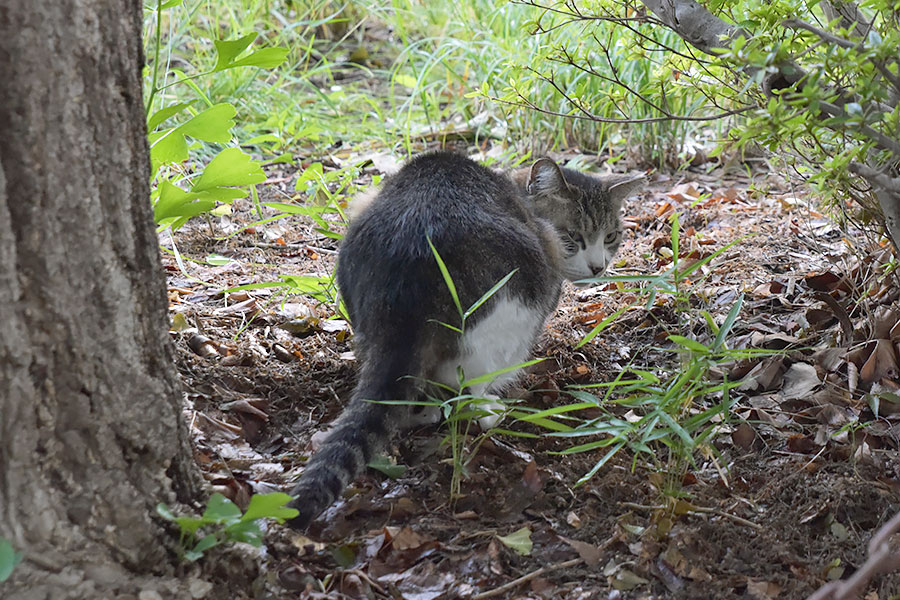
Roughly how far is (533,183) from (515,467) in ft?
4.69

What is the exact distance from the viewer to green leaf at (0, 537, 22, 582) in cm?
133

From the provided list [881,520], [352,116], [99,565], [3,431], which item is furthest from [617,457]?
[352,116]

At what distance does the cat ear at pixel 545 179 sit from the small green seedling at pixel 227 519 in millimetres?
2048

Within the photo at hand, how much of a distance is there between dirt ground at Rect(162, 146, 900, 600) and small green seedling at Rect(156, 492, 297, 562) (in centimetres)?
20

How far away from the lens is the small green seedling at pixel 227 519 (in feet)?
5.08

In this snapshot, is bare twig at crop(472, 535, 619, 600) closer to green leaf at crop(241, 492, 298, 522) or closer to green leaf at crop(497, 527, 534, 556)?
green leaf at crop(497, 527, 534, 556)

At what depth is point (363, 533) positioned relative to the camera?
6.71ft

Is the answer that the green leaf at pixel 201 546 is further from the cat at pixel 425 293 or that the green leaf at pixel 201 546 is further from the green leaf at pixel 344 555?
the green leaf at pixel 344 555

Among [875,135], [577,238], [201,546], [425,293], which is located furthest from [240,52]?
[577,238]

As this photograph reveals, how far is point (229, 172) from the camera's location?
2.32 meters

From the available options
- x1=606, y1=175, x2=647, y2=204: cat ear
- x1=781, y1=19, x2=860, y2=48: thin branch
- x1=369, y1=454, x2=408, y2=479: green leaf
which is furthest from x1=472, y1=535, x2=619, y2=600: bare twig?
x1=606, y1=175, x2=647, y2=204: cat ear

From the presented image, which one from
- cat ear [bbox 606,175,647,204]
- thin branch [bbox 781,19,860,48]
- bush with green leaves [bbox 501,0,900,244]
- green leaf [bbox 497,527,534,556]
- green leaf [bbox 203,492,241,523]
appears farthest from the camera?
cat ear [bbox 606,175,647,204]

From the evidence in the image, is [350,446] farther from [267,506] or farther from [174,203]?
[174,203]

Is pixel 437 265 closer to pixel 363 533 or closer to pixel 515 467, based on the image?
pixel 515 467
